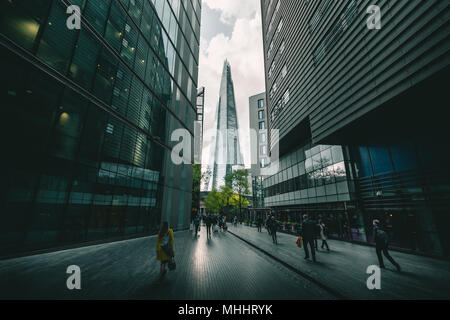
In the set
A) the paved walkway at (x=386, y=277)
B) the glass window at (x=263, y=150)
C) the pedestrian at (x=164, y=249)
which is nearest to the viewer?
the paved walkway at (x=386, y=277)

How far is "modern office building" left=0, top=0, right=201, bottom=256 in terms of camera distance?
7520mm

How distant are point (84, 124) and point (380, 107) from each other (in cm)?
1549

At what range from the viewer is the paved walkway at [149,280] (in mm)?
4266

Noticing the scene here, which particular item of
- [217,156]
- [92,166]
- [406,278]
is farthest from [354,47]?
[217,156]

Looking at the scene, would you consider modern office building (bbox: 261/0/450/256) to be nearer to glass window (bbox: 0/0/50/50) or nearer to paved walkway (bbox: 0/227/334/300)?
paved walkway (bbox: 0/227/334/300)

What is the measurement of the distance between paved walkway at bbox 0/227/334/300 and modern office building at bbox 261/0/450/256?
816 centimetres

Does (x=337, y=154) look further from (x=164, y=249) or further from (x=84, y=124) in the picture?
(x=84, y=124)

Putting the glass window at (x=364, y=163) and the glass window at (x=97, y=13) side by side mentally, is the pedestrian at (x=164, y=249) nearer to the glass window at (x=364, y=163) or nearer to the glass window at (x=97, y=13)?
the glass window at (x=364, y=163)

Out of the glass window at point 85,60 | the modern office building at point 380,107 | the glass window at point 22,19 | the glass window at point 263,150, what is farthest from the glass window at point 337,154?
the glass window at point 263,150

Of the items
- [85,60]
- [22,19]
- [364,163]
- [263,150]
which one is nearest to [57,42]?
[22,19]

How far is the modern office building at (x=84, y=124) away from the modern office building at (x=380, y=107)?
44.0 ft

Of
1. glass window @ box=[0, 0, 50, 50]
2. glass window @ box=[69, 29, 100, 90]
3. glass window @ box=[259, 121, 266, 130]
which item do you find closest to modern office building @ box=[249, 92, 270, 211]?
glass window @ box=[259, 121, 266, 130]

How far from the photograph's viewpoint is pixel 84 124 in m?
10.5

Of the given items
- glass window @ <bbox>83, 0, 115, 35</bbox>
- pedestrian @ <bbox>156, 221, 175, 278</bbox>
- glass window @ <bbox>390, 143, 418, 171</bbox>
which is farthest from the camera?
glass window @ <bbox>83, 0, 115, 35</bbox>
